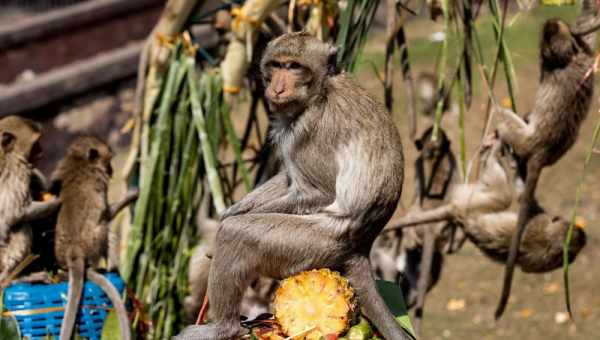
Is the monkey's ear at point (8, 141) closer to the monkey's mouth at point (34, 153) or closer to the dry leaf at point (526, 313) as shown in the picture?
the monkey's mouth at point (34, 153)

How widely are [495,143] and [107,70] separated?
5.43m

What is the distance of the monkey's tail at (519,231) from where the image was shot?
15.1 feet

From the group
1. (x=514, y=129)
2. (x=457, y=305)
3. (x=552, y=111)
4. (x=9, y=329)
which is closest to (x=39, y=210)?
(x=9, y=329)

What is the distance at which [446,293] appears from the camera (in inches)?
303

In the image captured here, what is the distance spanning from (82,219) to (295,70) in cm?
175

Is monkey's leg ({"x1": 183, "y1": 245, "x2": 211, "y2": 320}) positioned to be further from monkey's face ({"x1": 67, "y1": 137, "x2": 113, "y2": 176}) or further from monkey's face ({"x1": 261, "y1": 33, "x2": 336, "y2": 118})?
monkey's face ({"x1": 261, "y1": 33, "x2": 336, "y2": 118})

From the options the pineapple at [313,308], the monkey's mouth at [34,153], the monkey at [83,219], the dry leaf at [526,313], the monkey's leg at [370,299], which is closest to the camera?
the pineapple at [313,308]

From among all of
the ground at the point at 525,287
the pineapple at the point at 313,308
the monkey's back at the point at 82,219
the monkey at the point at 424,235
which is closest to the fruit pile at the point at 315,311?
the pineapple at the point at 313,308

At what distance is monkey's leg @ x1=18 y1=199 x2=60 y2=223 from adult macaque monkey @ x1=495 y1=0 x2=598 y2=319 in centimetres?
213

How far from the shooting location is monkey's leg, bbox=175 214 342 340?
124 inches

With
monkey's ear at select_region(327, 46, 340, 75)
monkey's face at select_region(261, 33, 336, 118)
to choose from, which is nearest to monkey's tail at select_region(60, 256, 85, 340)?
monkey's face at select_region(261, 33, 336, 118)

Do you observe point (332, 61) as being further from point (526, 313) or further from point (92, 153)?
point (526, 313)

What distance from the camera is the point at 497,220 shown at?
15.7 feet

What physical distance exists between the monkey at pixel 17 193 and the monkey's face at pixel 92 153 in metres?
0.20
